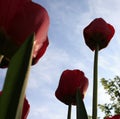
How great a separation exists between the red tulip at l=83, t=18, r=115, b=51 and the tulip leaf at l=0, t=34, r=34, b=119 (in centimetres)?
85

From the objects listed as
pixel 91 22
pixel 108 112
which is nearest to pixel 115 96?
pixel 108 112

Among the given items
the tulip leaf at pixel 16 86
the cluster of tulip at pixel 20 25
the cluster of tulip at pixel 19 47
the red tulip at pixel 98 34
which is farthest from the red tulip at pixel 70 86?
the tulip leaf at pixel 16 86

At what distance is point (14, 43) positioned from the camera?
24.7 inches

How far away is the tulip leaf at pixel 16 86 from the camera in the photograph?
0.47m

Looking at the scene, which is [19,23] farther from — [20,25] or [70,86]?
[70,86]

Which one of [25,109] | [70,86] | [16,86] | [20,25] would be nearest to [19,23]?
[20,25]

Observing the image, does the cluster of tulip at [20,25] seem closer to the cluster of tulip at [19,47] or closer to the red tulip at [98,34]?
the cluster of tulip at [19,47]

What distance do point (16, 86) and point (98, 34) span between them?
3.22 feet

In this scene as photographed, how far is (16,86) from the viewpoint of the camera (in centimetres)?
48

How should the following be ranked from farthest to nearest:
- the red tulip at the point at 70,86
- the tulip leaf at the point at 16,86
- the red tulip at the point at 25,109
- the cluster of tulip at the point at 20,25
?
the red tulip at the point at 70,86
the red tulip at the point at 25,109
the cluster of tulip at the point at 20,25
the tulip leaf at the point at 16,86

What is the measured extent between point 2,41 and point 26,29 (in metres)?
0.06

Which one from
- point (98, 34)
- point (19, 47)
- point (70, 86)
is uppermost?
point (98, 34)

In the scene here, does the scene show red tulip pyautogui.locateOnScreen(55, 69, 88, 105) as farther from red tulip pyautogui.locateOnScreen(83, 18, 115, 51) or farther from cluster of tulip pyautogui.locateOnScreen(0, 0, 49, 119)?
cluster of tulip pyautogui.locateOnScreen(0, 0, 49, 119)

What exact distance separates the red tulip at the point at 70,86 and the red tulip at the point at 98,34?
14 cm
